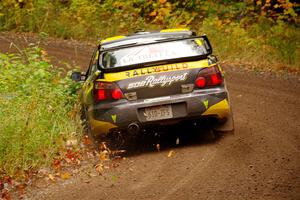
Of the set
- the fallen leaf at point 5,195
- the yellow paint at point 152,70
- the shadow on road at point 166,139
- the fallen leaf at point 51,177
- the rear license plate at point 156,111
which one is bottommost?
the shadow on road at point 166,139

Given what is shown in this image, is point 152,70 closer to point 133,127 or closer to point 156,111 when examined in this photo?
point 156,111

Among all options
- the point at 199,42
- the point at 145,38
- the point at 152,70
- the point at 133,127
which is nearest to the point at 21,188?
the point at 133,127

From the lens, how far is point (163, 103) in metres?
8.29

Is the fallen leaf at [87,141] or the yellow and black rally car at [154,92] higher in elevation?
the yellow and black rally car at [154,92]

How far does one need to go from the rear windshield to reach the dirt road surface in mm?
1225

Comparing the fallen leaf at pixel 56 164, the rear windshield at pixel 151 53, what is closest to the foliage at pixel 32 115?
the fallen leaf at pixel 56 164

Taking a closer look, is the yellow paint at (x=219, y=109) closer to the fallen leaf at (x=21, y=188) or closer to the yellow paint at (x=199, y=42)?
the yellow paint at (x=199, y=42)

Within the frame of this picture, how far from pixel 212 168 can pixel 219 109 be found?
128 cm

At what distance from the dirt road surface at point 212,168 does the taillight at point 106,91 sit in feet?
2.73

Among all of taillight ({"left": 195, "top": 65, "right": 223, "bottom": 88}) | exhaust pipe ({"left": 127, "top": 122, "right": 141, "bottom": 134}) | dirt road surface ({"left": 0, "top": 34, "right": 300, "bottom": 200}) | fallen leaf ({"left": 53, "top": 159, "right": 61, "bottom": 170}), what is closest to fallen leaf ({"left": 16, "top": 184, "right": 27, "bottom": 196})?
dirt road surface ({"left": 0, "top": 34, "right": 300, "bottom": 200})

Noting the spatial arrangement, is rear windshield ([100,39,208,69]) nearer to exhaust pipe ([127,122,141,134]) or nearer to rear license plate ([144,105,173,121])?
rear license plate ([144,105,173,121])

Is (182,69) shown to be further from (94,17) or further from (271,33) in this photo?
(94,17)

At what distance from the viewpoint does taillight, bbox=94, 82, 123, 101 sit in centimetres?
835

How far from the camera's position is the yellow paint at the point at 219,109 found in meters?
8.42
